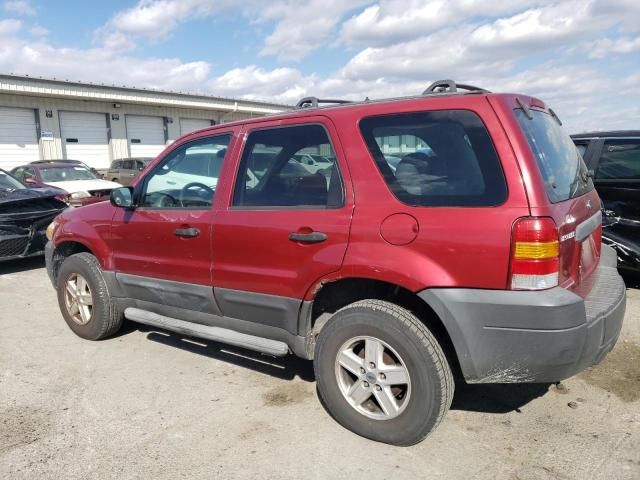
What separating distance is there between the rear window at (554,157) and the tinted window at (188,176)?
6.54ft

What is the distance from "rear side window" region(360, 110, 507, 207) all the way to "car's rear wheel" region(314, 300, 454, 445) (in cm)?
68

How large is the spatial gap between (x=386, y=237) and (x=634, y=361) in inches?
102

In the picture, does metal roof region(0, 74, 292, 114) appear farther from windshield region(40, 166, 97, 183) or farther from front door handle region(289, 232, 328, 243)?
front door handle region(289, 232, 328, 243)

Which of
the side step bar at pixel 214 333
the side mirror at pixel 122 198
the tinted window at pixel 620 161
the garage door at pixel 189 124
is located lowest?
the side step bar at pixel 214 333

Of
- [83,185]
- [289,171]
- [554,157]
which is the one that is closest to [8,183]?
[83,185]

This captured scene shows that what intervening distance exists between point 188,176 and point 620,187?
459 cm

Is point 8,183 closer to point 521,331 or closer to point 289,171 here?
point 289,171

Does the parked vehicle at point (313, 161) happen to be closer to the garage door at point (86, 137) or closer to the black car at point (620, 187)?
A: the black car at point (620, 187)

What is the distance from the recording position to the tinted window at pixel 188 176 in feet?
11.9

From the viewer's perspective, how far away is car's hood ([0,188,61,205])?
7.10 m

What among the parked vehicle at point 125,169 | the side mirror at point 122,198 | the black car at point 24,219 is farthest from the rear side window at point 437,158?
the parked vehicle at point 125,169

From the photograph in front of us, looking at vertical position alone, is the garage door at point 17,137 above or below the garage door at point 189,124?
below

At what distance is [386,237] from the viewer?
2727mm

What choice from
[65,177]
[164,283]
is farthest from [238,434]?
[65,177]
